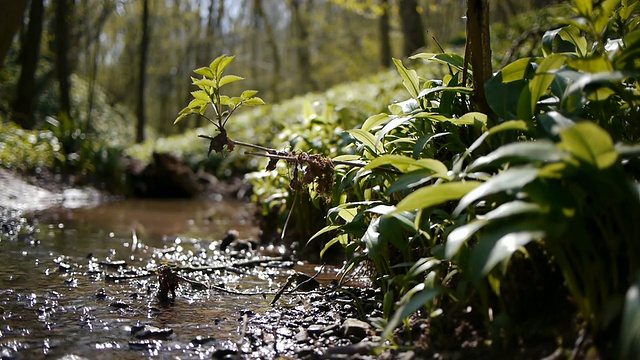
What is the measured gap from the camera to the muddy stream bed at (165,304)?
2.02 m

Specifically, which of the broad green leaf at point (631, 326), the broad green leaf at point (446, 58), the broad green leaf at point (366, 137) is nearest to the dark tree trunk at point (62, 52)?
the broad green leaf at point (366, 137)

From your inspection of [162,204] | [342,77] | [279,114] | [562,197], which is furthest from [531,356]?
[342,77]

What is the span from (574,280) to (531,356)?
0.25 metres

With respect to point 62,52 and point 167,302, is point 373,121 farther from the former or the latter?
point 62,52

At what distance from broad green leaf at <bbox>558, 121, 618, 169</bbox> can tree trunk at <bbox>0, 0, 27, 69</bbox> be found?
3.63 meters

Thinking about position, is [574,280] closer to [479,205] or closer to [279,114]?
[479,205]

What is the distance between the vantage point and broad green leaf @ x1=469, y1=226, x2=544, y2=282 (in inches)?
52.9

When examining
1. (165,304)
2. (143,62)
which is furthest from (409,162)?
(143,62)

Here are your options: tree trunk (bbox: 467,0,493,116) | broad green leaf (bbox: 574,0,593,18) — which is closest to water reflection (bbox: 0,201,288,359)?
tree trunk (bbox: 467,0,493,116)

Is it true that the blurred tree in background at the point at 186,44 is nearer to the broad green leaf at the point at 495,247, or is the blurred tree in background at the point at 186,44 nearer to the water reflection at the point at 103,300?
the water reflection at the point at 103,300

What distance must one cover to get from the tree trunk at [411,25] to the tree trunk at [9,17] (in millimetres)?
10701

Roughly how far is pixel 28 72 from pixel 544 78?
12724mm

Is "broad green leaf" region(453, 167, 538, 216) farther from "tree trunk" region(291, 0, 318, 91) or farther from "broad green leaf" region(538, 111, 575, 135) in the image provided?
"tree trunk" region(291, 0, 318, 91)

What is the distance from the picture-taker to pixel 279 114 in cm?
1185
